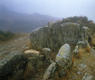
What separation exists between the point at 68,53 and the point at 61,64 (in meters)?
1.02

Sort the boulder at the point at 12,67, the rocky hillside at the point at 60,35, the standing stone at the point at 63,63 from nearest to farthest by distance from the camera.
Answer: the boulder at the point at 12,67 < the standing stone at the point at 63,63 < the rocky hillside at the point at 60,35

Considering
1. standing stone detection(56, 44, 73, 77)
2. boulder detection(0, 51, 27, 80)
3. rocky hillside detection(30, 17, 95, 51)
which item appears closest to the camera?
boulder detection(0, 51, 27, 80)

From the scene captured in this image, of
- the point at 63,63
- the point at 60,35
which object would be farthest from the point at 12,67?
the point at 60,35

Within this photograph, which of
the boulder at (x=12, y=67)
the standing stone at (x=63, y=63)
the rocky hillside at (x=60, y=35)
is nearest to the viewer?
the boulder at (x=12, y=67)

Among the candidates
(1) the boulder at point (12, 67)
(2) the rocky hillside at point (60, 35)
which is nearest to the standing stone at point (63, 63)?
(1) the boulder at point (12, 67)

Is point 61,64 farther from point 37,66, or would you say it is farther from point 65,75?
point 37,66

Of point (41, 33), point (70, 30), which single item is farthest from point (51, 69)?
point (70, 30)

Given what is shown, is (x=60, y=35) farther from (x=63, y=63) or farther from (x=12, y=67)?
(x=12, y=67)

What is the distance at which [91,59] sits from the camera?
862 centimetres

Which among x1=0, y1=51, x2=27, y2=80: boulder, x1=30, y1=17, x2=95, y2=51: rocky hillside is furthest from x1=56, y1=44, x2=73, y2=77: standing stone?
x1=30, y1=17, x2=95, y2=51: rocky hillside

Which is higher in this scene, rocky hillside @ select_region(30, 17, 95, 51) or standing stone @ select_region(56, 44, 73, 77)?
rocky hillside @ select_region(30, 17, 95, 51)

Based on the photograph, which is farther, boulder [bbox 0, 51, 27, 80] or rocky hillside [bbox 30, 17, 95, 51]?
rocky hillside [bbox 30, 17, 95, 51]

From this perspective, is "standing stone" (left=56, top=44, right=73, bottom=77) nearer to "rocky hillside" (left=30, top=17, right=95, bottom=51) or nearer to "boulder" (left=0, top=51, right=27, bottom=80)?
"boulder" (left=0, top=51, right=27, bottom=80)

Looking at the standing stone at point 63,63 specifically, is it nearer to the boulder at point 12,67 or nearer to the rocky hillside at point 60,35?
the boulder at point 12,67
